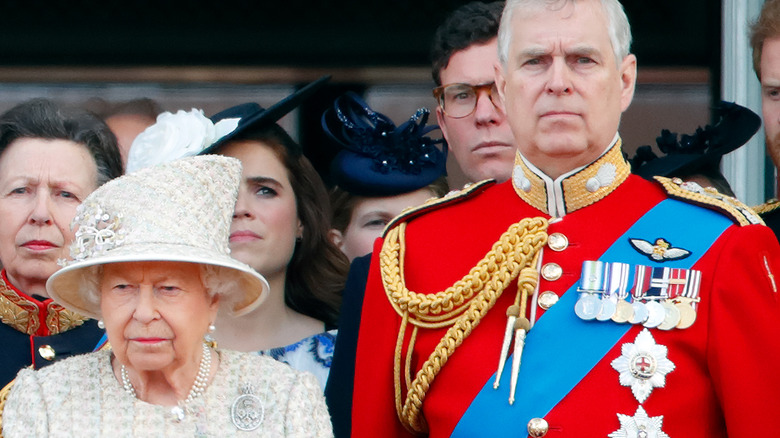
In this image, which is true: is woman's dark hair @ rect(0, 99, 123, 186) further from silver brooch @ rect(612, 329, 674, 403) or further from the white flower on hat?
silver brooch @ rect(612, 329, 674, 403)

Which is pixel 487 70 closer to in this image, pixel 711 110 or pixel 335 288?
pixel 335 288

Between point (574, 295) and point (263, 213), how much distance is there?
1.32m

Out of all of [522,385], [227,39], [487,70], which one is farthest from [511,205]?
[227,39]

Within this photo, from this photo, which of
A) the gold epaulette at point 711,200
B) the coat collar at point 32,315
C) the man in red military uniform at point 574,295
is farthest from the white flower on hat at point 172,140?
the gold epaulette at point 711,200

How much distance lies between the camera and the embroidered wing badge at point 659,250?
10.2 feet

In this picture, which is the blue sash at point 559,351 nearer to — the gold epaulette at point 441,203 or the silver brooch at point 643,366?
the silver brooch at point 643,366

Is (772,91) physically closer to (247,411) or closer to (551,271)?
(551,271)

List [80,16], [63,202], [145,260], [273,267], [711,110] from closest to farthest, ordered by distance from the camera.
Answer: [145,260] < [63,202] < [273,267] < [711,110] < [80,16]

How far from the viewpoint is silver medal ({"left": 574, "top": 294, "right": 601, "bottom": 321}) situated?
3.07m

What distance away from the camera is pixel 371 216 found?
439 centimetres

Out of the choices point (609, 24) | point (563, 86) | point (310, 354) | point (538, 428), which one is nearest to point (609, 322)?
point (538, 428)

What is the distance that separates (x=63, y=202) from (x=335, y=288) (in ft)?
2.96

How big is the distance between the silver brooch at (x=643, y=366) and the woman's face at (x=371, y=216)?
1.39m

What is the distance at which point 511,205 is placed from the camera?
3314 millimetres
